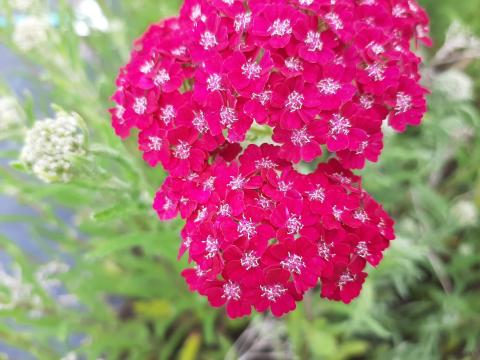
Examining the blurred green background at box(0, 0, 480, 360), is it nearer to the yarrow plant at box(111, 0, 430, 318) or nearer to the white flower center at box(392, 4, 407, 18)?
the yarrow plant at box(111, 0, 430, 318)

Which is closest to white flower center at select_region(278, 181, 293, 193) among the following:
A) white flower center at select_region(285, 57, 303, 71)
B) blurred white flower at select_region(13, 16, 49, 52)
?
Result: white flower center at select_region(285, 57, 303, 71)

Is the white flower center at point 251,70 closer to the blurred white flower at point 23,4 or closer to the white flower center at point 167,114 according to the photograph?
the white flower center at point 167,114

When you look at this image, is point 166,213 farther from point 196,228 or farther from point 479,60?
point 479,60

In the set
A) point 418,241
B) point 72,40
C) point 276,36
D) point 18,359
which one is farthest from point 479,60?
point 18,359

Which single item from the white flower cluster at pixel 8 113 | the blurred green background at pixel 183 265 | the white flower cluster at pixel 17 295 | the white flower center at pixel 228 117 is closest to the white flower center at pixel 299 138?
the white flower center at pixel 228 117

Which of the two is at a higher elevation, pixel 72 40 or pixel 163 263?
pixel 72 40

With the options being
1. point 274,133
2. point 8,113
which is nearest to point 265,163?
point 274,133
